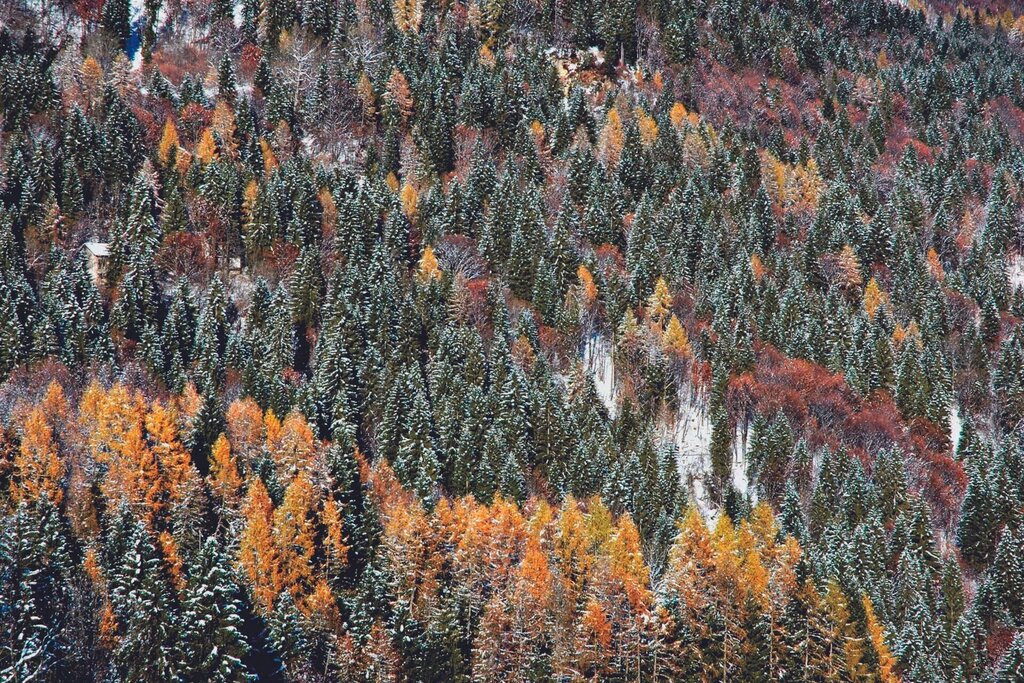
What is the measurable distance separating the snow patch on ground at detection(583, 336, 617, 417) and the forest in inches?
17.3

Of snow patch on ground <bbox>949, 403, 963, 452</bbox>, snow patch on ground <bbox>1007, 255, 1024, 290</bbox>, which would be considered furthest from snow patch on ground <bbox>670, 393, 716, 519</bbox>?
snow patch on ground <bbox>1007, 255, 1024, 290</bbox>

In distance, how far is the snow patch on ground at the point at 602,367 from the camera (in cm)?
9319

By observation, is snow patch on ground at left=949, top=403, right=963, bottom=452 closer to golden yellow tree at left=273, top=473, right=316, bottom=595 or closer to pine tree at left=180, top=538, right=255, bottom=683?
golden yellow tree at left=273, top=473, right=316, bottom=595

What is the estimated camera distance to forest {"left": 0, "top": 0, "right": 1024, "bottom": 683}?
55.9m

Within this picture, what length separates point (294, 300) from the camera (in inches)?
3723

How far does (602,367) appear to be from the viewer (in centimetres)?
9650

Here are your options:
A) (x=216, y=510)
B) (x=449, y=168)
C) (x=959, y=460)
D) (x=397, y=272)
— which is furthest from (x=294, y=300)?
(x=959, y=460)

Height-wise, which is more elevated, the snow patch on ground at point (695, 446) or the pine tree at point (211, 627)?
the pine tree at point (211, 627)

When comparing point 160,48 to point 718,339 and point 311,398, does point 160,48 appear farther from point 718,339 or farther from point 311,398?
point 718,339

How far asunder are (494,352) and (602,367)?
1145 cm

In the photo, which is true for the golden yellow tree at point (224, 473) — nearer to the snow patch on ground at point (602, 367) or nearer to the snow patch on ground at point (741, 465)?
the snow patch on ground at point (602, 367)

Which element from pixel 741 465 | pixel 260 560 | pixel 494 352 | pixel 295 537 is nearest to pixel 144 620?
pixel 260 560

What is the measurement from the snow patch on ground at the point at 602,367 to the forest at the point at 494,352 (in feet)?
1.44

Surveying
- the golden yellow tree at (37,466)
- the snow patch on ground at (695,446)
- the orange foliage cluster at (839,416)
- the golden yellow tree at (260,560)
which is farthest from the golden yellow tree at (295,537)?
the orange foliage cluster at (839,416)
